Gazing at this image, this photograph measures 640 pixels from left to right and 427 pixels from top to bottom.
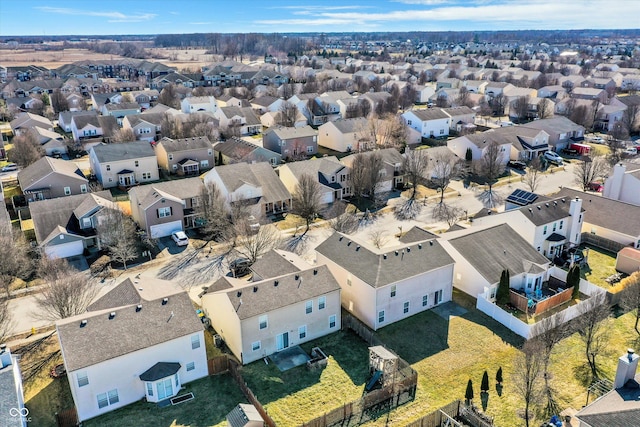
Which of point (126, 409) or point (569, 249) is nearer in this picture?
point (126, 409)

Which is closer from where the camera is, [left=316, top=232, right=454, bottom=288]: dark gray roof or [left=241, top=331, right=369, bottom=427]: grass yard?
[left=241, top=331, right=369, bottom=427]: grass yard

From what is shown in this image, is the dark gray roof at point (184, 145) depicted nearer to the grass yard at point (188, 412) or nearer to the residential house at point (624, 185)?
the grass yard at point (188, 412)

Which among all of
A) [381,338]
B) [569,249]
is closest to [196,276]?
[381,338]

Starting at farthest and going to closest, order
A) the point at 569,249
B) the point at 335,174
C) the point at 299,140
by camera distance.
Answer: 1. the point at 299,140
2. the point at 335,174
3. the point at 569,249

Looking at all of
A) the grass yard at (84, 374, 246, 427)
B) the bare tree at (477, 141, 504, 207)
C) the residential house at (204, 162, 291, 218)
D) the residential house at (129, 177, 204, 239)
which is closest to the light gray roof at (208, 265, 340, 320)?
the grass yard at (84, 374, 246, 427)

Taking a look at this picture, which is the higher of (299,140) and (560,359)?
(299,140)

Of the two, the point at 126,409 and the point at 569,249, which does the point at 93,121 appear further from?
the point at 569,249

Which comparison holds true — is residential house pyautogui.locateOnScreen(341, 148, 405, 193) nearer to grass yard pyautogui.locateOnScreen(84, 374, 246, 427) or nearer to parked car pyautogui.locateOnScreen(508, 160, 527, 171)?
parked car pyautogui.locateOnScreen(508, 160, 527, 171)

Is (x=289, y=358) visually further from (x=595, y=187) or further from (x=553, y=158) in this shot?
(x=553, y=158)
